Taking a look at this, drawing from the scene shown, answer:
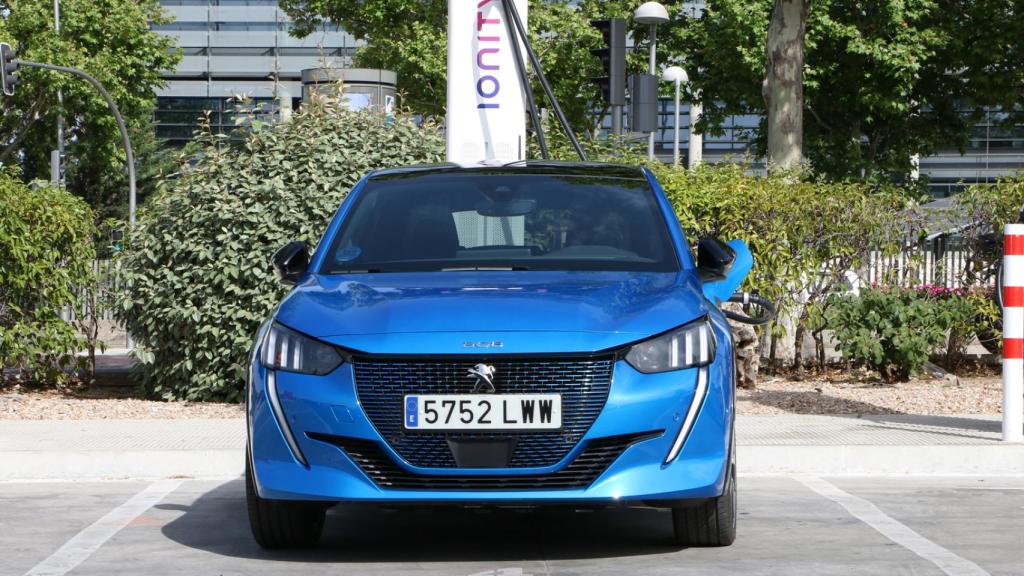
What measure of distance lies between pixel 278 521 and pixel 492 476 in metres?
0.95

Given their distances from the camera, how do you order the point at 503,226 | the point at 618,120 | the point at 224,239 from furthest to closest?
the point at 618,120 < the point at 224,239 < the point at 503,226

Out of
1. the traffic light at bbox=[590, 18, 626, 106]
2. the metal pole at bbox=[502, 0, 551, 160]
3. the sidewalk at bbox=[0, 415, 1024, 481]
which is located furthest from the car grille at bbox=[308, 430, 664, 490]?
the traffic light at bbox=[590, 18, 626, 106]

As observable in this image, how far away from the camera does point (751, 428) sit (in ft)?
31.9

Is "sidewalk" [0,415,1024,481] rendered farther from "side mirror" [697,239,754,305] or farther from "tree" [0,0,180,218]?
"tree" [0,0,180,218]

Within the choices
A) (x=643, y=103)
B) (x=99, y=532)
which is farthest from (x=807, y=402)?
(x=99, y=532)

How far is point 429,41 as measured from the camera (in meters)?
40.6

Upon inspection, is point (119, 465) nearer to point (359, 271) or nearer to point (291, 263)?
point (291, 263)

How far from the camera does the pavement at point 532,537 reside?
582cm

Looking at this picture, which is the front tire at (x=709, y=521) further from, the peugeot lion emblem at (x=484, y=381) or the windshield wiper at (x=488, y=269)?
the windshield wiper at (x=488, y=269)

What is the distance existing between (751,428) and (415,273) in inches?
152

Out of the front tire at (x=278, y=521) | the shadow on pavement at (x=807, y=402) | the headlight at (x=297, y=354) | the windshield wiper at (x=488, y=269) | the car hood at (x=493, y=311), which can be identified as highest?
Answer: the windshield wiper at (x=488, y=269)

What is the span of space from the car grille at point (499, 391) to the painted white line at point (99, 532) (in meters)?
1.29

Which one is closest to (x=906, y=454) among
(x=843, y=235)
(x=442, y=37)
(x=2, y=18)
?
(x=843, y=235)

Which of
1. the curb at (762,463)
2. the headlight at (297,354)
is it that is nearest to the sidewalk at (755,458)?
the curb at (762,463)
